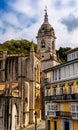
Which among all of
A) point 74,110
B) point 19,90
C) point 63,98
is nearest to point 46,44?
point 19,90

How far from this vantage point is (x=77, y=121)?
3625 centimetres

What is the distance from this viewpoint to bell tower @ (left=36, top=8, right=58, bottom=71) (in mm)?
74250

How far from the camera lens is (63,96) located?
3928 centimetres

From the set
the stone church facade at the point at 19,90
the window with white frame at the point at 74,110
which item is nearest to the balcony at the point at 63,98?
the window with white frame at the point at 74,110

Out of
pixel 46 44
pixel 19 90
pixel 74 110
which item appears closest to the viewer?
pixel 74 110

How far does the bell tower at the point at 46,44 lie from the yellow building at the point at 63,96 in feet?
96.3

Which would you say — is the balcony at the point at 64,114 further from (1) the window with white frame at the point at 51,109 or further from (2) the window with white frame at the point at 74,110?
(1) the window with white frame at the point at 51,109

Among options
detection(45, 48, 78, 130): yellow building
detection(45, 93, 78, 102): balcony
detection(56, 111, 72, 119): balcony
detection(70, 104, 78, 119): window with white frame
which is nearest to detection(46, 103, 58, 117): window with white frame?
detection(45, 48, 78, 130): yellow building

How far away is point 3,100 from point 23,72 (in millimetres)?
12742

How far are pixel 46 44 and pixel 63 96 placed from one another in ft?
124

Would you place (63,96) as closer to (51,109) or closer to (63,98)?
(63,98)

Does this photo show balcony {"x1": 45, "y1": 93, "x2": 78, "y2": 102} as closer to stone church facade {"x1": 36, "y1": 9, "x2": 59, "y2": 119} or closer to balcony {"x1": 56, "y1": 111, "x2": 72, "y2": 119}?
balcony {"x1": 56, "y1": 111, "x2": 72, "y2": 119}

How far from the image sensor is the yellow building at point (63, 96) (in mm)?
37269

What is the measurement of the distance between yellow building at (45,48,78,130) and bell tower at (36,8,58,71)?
29.4 m
